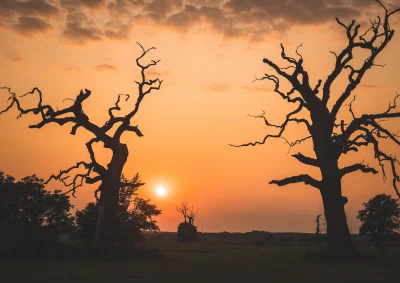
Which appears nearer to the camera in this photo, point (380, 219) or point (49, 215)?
point (49, 215)

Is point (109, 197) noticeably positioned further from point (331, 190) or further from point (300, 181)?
point (331, 190)

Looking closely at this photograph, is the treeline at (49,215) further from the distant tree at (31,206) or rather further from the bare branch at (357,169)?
the bare branch at (357,169)

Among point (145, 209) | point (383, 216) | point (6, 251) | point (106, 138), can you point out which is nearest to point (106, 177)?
point (106, 138)

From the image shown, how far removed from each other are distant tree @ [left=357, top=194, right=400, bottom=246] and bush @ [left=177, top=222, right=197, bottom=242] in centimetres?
4134

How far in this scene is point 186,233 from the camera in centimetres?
10081

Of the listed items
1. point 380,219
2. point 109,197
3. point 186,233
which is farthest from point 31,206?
point 186,233

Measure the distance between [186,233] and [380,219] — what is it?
4391 centimetres

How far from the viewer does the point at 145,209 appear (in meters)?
44.7

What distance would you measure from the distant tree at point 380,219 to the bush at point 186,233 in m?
41.3

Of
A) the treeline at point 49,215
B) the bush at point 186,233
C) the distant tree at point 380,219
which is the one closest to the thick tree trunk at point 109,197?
the treeline at point 49,215

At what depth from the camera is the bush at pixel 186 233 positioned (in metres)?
100

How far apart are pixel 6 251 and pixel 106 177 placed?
6.98 meters

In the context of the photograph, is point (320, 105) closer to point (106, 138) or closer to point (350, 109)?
point (350, 109)

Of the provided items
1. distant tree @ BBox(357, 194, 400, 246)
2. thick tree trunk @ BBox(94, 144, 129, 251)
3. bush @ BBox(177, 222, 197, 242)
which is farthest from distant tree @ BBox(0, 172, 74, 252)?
bush @ BBox(177, 222, 197, 242)
